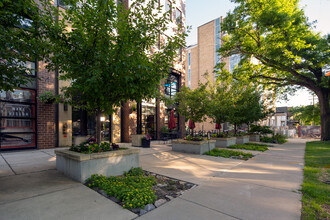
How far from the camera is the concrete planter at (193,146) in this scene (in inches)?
346

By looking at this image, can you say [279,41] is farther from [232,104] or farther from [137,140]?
[137,140]

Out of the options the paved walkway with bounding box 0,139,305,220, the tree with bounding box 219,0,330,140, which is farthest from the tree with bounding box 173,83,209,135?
the tree with bounding box 219,0,330,140

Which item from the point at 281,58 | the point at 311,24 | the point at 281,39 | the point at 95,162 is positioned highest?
the point at 311,24

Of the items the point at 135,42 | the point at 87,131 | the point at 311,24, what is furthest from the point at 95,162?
the point at 311,24

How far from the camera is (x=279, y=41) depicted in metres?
13.1

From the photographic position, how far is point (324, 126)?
17.0 m

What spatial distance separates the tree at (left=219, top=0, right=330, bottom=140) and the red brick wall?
46.0ft

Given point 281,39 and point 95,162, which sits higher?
point 281,39

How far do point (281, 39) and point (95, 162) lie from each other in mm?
15560

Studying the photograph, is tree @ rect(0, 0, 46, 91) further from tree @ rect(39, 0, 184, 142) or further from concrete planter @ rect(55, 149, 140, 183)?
concrete planter @ rect(55, 149, 140, 183)

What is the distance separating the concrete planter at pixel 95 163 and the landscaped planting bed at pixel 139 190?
0.24m

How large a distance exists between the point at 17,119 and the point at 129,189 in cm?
903

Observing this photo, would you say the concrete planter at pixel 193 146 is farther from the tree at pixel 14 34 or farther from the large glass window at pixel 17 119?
the large glass window at pixel 17 119

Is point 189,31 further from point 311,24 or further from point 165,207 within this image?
point 311,24
